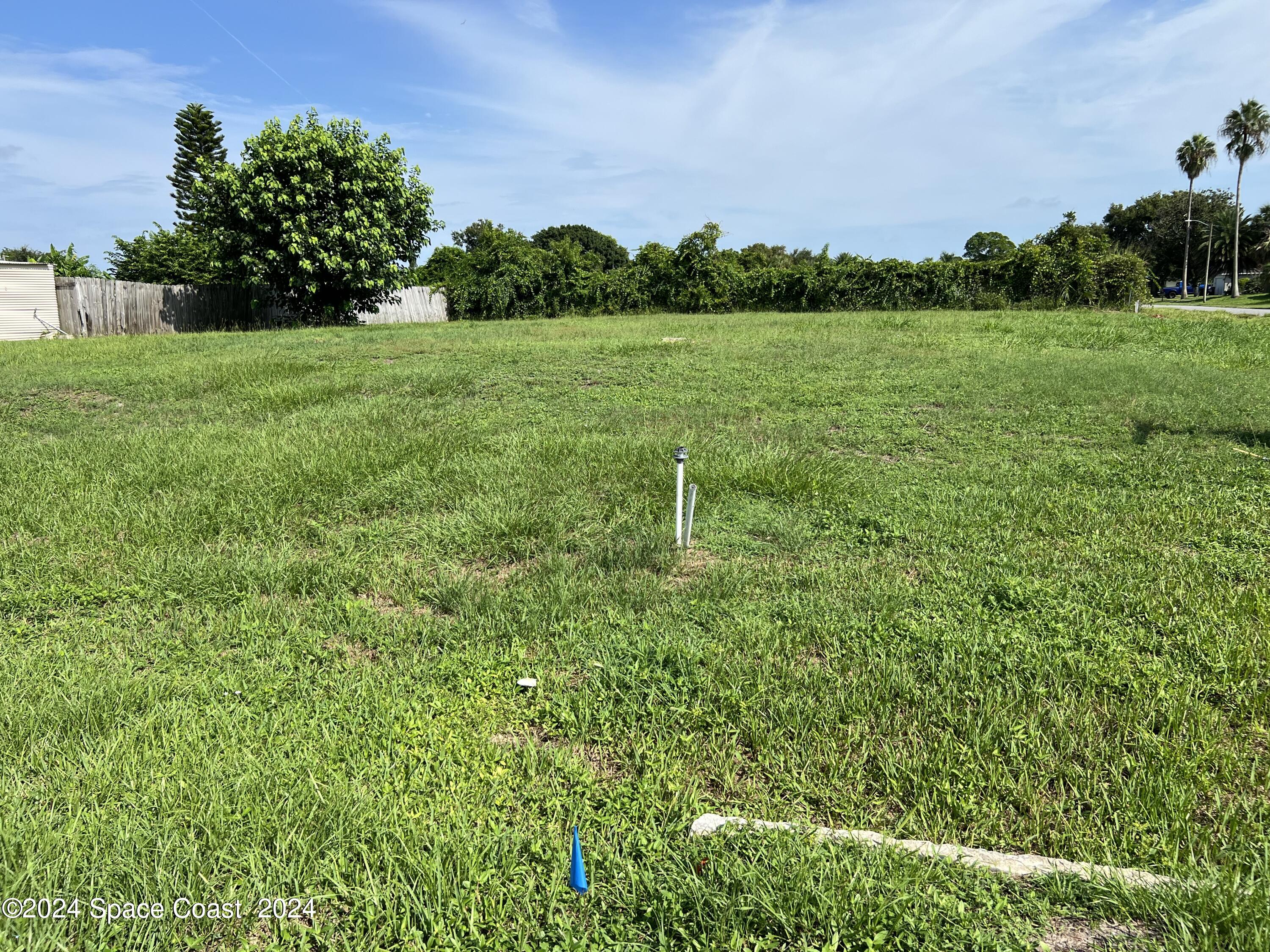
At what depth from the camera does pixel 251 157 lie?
18.9m

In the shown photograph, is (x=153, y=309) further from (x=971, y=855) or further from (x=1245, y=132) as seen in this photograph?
Result: (x=1245, y=132)

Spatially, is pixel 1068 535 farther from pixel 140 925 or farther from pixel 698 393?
pixel 698 393

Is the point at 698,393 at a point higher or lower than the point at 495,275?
lower

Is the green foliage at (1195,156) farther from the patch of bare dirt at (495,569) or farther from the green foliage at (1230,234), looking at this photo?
the patch of bare dirt at (495,569)

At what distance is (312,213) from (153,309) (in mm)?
5056

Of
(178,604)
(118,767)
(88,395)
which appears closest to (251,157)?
(88,395)

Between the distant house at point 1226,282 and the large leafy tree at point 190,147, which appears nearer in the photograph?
the large leafy tree at point 190,147

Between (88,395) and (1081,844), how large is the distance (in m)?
10.0

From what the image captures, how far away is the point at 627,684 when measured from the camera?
2.65 metres

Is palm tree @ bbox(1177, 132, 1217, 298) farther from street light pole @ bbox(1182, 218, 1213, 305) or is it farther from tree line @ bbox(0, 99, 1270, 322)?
tree line @ bbox(0, 99, 1270, 322)

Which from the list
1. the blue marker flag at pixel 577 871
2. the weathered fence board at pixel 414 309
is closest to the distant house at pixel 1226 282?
the weathered fence board at pixel 414 309

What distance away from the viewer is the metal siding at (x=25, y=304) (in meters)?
18.4

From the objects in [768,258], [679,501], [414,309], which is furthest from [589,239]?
[679,501]

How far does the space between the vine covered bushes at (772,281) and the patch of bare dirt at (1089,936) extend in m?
22.0
